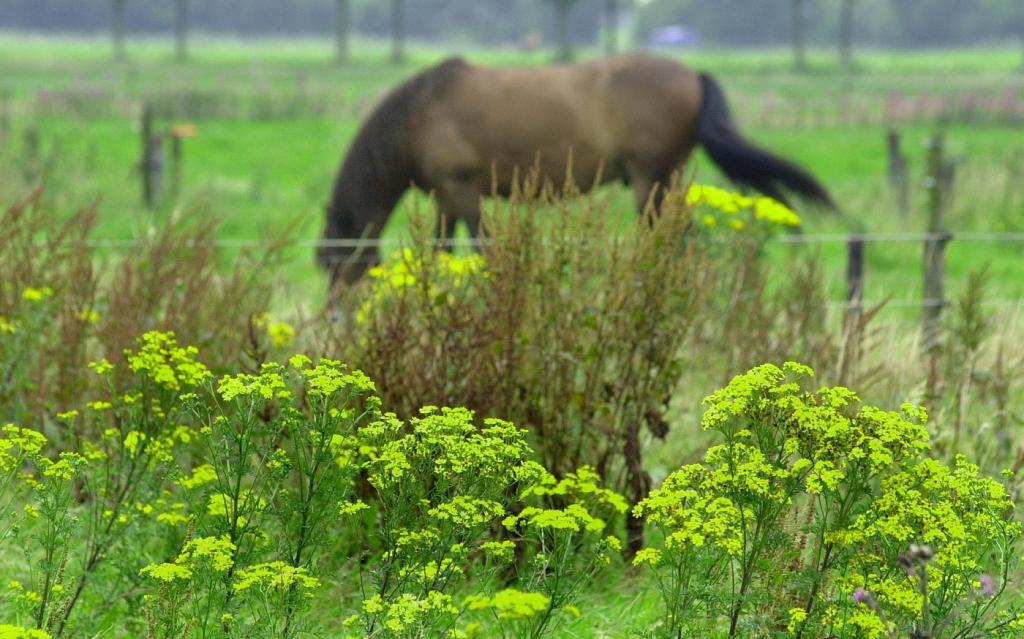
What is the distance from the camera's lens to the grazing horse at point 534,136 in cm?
881

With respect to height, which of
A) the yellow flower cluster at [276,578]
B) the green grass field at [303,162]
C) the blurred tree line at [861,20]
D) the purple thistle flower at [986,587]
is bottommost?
the green grass field at [303,162]

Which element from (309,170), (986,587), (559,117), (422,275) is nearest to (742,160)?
(559,117)

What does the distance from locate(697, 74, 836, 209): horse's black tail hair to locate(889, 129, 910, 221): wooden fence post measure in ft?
14.0

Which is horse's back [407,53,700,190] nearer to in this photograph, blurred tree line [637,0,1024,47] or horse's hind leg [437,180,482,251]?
horse's hind leg [437,180,482,251]

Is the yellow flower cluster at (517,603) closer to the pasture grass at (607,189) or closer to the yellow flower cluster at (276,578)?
the yellow flower cluster at (276,578)

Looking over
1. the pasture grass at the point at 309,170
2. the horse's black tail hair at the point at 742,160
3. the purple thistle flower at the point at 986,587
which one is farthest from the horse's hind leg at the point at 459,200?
the purple thistle flower at the point at 986,587

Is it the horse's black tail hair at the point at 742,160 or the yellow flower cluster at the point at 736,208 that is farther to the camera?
the horse's black tail hair at the point at 742,160

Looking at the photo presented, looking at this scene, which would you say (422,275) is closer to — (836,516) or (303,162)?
(836,516)

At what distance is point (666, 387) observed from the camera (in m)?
4.07

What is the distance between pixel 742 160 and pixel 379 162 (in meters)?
2.42

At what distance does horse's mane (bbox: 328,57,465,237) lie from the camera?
346 inches

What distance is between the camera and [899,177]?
45.5ft

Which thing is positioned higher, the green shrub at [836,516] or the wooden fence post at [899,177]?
the green shrub at [836,516]

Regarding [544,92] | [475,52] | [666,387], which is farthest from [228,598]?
[475,52]
